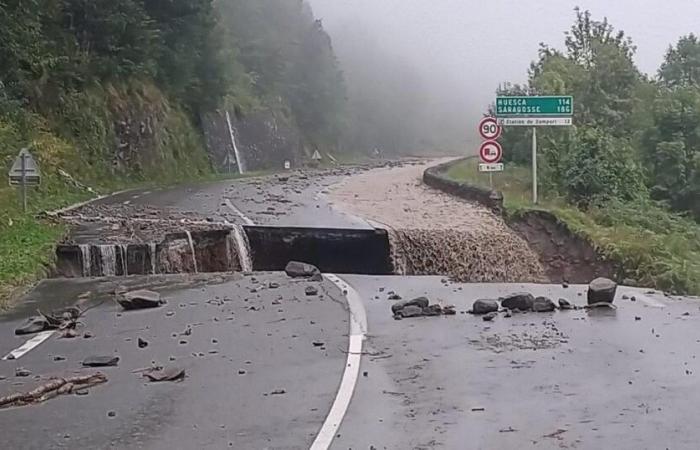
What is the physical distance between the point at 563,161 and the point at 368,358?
21.4 metres

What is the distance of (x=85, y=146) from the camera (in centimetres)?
3359

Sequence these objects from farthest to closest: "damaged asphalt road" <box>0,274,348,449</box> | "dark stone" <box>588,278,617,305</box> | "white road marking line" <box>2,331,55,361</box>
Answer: "dark stone" <box>588,278,617,305</box>, "white road marking line" <box>2,331,55,361</box>, "damaged asphalt road" <box>0,274,348,449</box>

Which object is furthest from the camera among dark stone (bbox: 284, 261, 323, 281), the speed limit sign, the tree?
the tree

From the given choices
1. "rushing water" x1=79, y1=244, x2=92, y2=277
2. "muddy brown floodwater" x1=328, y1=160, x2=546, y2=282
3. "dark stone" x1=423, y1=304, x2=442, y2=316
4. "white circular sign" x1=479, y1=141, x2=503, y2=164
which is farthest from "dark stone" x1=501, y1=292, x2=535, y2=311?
"white circular sign" x1=479, y1=141, x2=503, y2=164

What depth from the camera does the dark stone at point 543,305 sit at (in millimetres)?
11383

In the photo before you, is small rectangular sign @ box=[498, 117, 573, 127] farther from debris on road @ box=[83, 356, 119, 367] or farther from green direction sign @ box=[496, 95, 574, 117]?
debris on road @ box=[83, 356, 119, 367]

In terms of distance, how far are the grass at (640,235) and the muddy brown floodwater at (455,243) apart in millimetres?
1355

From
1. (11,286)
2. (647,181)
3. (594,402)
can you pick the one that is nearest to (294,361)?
(594,402)

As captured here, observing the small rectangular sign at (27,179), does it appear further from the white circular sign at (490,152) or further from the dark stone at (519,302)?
the white circular sign at (490,152)

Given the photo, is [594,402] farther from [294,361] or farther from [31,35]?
[31,35]

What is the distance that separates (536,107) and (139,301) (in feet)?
50.0

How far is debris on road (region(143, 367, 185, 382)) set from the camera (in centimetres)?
787

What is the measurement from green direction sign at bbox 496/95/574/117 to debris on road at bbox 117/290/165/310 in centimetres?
1444

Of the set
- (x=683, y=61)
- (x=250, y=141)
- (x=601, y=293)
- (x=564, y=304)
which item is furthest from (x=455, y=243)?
(x=683, y=61)
